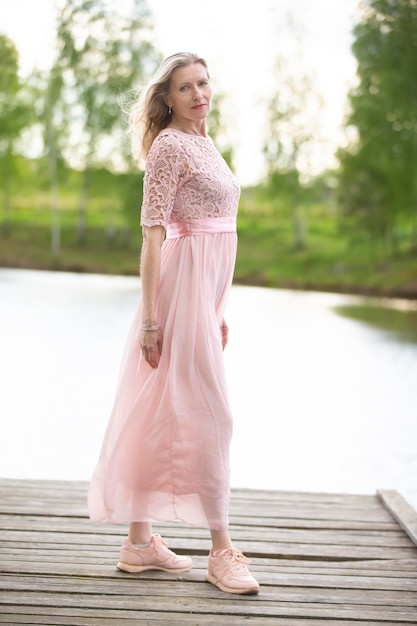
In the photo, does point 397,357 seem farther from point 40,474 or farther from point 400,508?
point 400,508

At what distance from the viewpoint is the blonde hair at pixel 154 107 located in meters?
2.94

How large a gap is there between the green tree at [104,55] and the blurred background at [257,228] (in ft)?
0.23

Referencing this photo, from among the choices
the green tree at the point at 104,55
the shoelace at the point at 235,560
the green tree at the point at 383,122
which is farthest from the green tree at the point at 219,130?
the shoelace at the point at 235,560

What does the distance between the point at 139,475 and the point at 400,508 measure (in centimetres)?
139

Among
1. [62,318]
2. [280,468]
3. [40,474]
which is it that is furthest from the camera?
[62,318]

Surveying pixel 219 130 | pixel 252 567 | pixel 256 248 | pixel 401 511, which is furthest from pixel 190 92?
pixel 219 130

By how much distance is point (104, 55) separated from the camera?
3206 cm

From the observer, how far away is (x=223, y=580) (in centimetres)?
284

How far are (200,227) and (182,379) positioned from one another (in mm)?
514

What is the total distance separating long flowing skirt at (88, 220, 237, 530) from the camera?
114 inches

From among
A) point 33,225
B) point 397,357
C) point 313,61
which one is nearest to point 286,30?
point 313,61

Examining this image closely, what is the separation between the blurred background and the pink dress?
585mm

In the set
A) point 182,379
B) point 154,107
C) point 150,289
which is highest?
point 154,107

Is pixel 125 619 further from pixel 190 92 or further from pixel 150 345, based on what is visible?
pixel 190 92
